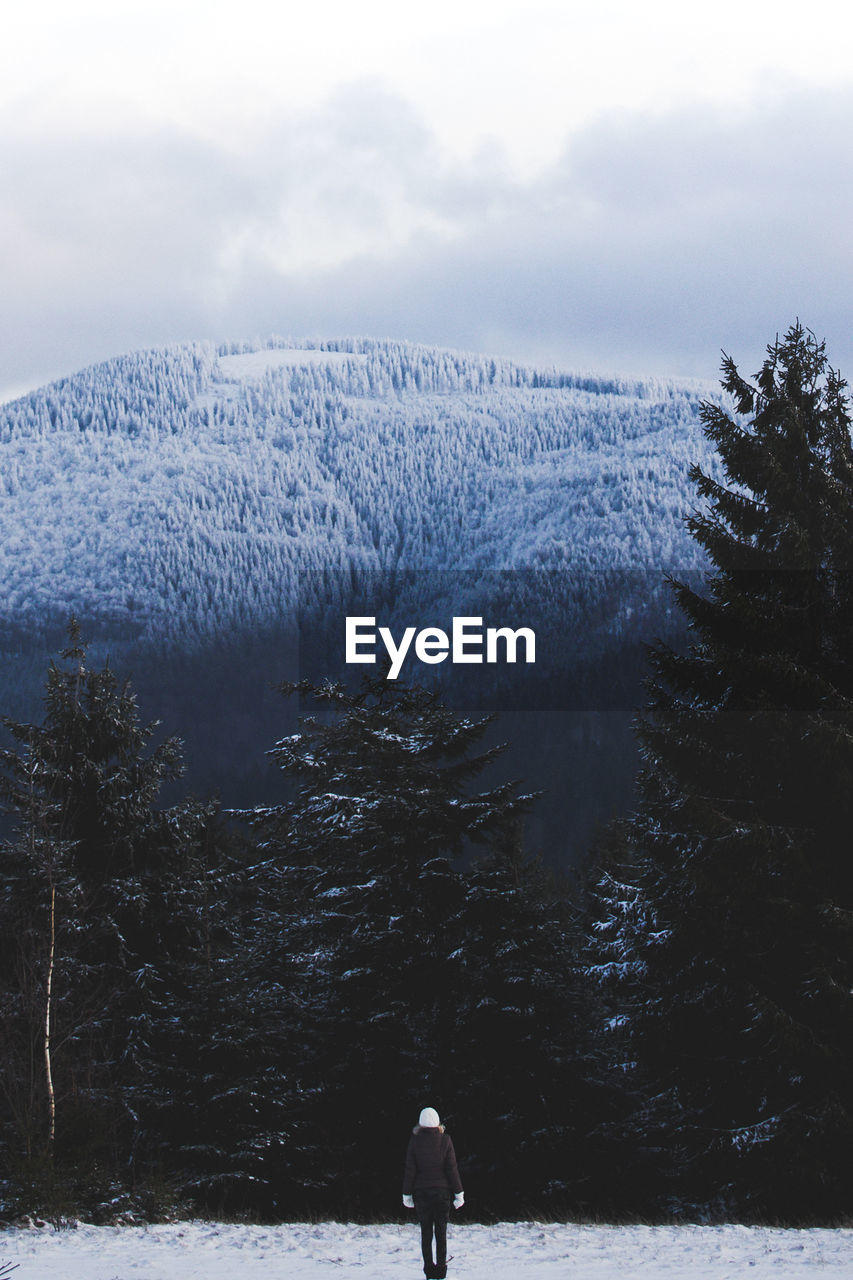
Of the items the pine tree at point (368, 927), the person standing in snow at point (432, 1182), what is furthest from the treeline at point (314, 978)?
the person standing in snow at point (432, 1182)

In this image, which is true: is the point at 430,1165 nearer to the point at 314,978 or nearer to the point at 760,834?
the point at 760,834

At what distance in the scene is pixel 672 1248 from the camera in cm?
1599

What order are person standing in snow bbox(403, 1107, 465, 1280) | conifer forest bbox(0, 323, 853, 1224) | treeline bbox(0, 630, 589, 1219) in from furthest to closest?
treeline bbox(0, 630, 589, 1219)
conifer forest bbox(0, 323, 853, 1224)
person standing in snow bbox(403, 1107, 465, 1280)

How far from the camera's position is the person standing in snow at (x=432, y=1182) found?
13.7 m

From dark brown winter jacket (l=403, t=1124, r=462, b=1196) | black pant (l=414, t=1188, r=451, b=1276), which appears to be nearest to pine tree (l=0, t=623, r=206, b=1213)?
black pant (l=414, t=1188, r=451, b=1276)

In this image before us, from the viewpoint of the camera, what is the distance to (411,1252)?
645 inches

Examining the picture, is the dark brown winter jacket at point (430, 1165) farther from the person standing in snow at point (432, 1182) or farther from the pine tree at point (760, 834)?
the pine tree at point (760, 834)

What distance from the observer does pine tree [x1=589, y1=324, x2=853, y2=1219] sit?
19.0 m

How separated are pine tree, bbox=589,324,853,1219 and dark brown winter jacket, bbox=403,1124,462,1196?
6.61 m

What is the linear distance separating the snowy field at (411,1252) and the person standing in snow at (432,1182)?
0.76m

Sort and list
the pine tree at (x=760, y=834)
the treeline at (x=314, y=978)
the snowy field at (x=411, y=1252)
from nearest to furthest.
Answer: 1. the snowy field at (x=411, y=1252)
2. the pine tree at (x=760, y=834)
3. the treeline at (x=314, y=978)

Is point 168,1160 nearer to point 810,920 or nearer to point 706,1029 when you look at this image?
point 706,1029

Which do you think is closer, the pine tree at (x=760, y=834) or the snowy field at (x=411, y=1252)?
the snowy field at (x=411, y=1252)

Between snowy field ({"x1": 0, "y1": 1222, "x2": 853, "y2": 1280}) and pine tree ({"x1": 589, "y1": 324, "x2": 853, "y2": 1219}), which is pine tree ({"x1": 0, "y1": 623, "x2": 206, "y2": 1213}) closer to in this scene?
snowy field ({"x1": 0, "y1": 1222, "x2": 853, "y2": 1280})
